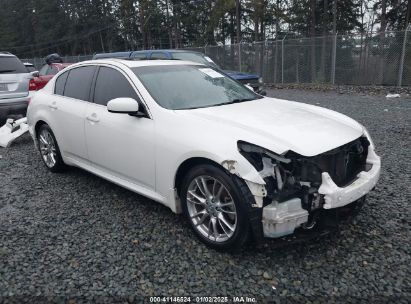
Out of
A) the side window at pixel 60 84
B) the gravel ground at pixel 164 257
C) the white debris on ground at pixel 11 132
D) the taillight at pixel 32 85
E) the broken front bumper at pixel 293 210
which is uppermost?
the side window at pixel 60 84

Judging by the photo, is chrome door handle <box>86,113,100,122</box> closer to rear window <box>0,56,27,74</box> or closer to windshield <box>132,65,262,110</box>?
windshield <box>132,65,262,110</box>

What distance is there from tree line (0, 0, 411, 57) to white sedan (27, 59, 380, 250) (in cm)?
1407

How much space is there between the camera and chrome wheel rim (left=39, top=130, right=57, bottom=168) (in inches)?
201

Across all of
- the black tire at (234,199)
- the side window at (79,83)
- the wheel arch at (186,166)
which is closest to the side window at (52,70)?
the side window at (79,83)

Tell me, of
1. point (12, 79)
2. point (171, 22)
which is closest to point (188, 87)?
point (12, 79)

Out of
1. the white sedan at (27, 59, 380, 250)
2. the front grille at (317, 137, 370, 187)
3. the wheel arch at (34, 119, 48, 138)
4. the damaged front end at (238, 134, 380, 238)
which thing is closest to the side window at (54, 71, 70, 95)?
the white sedan at (27, 59, 380, 250)

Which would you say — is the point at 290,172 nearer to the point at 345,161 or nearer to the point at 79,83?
the point at 345,161

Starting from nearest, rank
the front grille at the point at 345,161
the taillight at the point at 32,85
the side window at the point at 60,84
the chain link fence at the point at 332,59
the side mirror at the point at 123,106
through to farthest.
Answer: the front grille at the point at 345,161
the side mirror at the point at 123,106
the side window at the point at 60,84
the taillight at the point at 32,85
the chain link fence at the point at 332,59

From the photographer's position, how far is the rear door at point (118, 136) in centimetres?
346

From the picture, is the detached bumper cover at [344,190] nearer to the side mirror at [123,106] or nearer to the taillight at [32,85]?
the side mirror at [123,106]

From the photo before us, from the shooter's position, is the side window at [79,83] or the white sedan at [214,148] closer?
the white sedan at [214,148]

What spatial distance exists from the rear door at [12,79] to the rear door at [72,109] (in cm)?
402

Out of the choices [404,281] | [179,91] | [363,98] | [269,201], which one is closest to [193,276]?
[269,201]

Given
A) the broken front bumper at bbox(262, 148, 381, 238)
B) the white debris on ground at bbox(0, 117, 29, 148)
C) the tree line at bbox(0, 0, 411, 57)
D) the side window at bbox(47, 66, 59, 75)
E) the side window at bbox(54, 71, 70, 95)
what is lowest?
the white debris on ground at bbox(0, 117, 29, 148)
